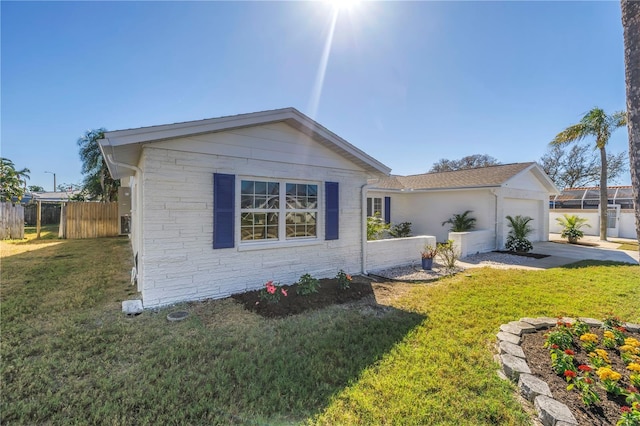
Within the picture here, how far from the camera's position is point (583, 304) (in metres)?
5.37

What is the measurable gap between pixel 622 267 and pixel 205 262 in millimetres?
12546

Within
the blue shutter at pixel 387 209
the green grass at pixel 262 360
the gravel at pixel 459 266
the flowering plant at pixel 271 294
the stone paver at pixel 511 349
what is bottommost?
the green grass at pixel 262 360

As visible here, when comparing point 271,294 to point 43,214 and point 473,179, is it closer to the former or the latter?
point 473,179

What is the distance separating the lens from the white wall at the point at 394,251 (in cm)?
825

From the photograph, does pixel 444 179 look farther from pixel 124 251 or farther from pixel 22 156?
pixel 22 156

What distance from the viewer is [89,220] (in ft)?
49.7

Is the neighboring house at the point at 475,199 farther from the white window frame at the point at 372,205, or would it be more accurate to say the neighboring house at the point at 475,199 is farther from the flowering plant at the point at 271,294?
the flowering plant at the point at 271,294

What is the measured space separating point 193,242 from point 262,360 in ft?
9.55

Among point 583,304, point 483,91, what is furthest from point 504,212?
point 583,304

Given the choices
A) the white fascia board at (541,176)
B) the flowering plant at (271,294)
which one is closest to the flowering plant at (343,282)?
the flowering plant at (271,294)

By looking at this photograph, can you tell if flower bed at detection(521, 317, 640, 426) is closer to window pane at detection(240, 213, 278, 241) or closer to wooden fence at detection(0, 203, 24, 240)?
window pane at detection(240, 213, 278, 241)

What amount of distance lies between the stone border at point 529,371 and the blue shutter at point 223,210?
4.81 metres

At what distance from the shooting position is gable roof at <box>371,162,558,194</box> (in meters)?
12.5

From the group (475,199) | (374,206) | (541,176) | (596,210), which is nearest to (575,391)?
(475,199)
